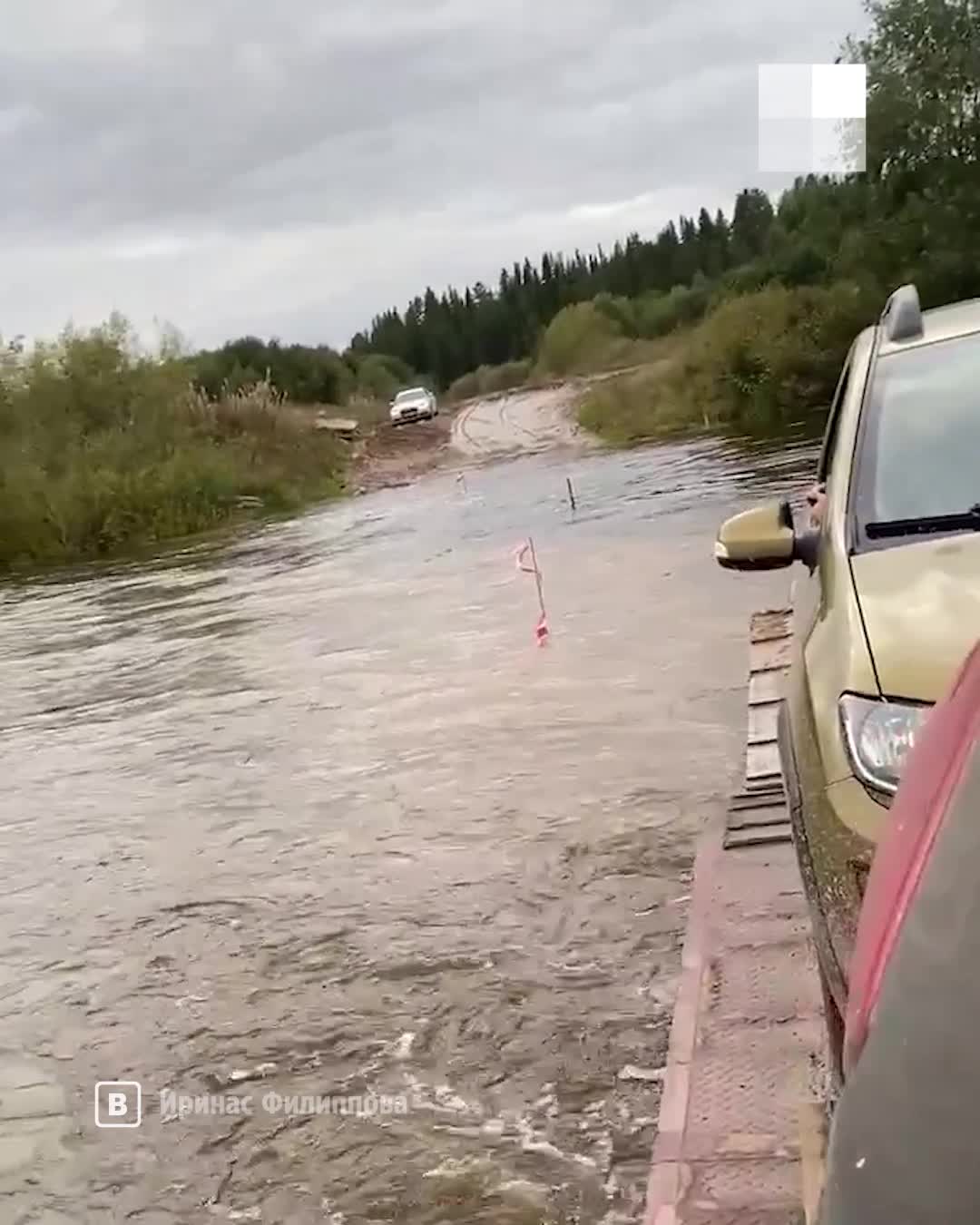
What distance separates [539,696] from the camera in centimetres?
868

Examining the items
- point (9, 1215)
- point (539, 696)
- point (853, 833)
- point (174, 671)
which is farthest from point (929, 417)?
point (174, 671)

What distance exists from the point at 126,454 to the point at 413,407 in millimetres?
20690

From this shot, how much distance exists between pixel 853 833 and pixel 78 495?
90.5 ft

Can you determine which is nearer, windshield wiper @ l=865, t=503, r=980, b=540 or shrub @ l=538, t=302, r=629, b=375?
windshield wiper @ l=865, t=503, r=980, b=540

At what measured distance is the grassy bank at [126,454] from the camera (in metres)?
28.8

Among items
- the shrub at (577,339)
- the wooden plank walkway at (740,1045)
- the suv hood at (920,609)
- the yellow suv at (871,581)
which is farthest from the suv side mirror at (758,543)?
the shrub at (577,339)

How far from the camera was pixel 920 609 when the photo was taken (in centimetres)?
309

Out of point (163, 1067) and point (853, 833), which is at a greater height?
point (853, 833)

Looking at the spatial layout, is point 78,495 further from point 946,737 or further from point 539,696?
point 946,737

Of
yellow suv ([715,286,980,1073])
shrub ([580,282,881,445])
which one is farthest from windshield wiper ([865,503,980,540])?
shrub ([580,282,881,445])

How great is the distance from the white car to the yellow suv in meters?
48.6

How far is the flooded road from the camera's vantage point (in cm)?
384

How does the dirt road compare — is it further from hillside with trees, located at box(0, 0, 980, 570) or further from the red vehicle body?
the red vehicle body

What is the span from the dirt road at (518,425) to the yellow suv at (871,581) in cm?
3459
